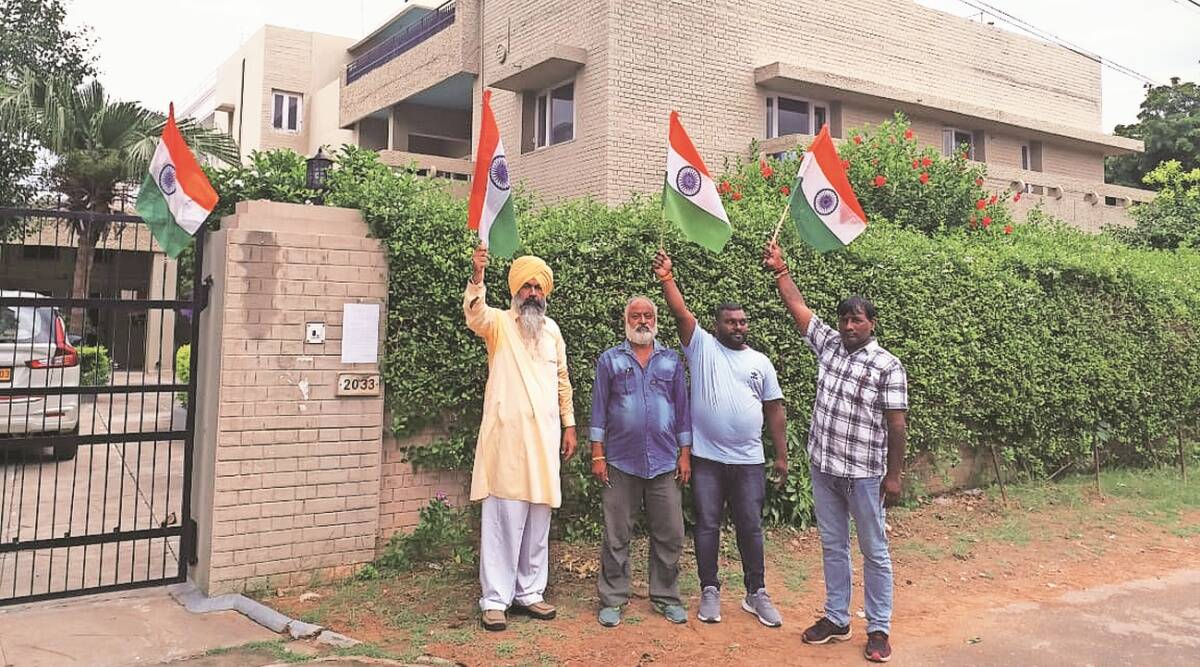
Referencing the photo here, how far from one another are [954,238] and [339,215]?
5953mm

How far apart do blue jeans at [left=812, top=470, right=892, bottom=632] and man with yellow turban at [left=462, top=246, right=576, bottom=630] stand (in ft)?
4.83

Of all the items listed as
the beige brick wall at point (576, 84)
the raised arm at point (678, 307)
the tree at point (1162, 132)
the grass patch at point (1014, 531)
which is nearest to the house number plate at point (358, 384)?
the raised arm at point (678, 307)

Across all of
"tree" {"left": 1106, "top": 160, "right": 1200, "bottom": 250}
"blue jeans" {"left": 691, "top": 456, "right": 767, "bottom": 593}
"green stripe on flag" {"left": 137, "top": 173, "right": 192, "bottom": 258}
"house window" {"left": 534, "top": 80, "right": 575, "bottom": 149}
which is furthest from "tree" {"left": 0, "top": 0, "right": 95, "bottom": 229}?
"tree" {"left": 1106, "top": 160, "right": 1200, "bottom": 250}

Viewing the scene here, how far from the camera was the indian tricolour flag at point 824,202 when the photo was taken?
5621mm

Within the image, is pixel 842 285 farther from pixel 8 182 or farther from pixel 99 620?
pixel 8 182

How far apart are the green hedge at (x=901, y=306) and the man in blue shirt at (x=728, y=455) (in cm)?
114

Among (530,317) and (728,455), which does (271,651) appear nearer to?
(530,317)

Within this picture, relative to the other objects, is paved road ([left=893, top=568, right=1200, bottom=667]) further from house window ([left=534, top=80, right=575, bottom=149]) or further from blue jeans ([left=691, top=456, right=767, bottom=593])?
house window ([left=534, top=80, right=575, bottom=149])

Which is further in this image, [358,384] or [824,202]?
[824,202]

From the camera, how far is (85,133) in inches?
507

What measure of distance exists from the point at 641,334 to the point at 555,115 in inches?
390

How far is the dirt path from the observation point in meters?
4.36

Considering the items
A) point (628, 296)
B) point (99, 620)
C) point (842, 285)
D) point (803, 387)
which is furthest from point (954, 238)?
point (99, 620)

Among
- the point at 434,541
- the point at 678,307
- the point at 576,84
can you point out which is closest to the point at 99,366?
the point at 434,541
